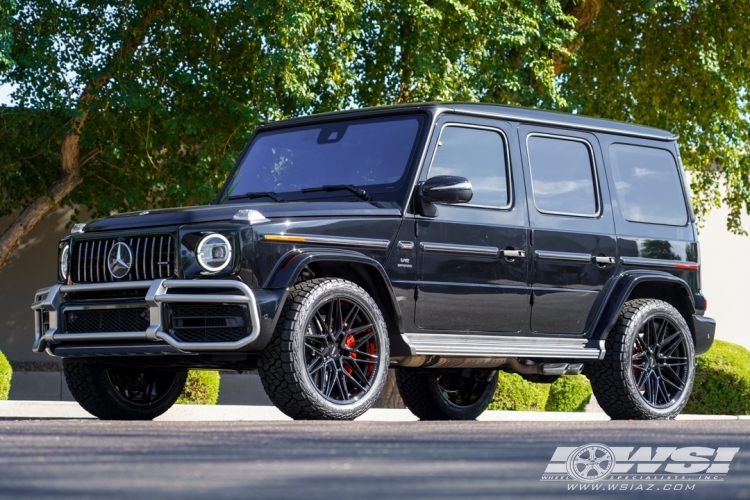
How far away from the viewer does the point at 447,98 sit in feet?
51.7

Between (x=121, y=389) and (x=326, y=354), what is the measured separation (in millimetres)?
1845

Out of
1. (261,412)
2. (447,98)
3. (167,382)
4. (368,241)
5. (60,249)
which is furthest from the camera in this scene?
(447,98)

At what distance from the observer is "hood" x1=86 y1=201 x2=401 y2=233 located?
24.0ft

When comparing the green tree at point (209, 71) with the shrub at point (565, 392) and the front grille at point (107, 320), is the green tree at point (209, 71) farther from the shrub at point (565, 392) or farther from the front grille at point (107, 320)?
the front grille at point (107, 320)

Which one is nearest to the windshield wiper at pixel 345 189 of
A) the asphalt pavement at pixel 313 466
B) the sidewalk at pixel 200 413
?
the sidewalk at pixel 200 413

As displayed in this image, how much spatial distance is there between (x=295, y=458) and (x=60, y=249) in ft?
Result: 15.0

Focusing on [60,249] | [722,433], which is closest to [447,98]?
[60,249]

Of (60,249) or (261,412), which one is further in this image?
(261,412)

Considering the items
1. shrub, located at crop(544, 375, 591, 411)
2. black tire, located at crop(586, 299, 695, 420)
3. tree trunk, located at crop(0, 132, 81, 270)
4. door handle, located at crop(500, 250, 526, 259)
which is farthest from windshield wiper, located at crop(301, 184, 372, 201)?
tree trunk, located at crop(0, 132, 81, 270)

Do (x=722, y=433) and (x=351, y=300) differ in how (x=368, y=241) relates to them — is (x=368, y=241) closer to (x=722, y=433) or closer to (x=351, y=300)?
(x=351, y=300)

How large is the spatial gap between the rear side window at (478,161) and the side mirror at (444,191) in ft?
1.09

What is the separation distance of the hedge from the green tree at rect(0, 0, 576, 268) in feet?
12.1

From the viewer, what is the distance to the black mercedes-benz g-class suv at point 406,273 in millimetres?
7109

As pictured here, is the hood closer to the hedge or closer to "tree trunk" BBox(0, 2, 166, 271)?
the hedge
